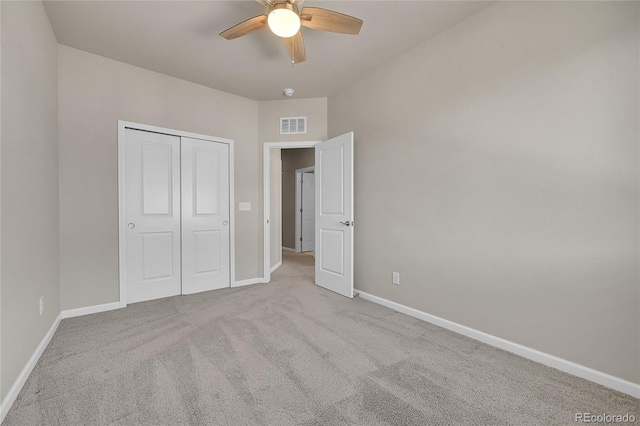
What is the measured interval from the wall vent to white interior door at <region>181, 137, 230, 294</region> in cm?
86

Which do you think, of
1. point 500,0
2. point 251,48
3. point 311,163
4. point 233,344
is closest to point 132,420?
point 233,344

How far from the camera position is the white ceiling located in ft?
7.33

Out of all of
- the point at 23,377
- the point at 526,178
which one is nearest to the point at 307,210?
the point at 526,178

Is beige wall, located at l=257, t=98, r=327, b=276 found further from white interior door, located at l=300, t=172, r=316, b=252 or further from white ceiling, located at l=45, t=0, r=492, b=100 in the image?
white interior door, located at l=300, t=172, r=316, b=252

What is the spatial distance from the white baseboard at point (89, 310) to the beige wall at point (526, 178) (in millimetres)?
3007

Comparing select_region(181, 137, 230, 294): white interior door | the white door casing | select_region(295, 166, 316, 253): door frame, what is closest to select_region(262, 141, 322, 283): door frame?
select_region(181, 137, 230, 294): white interior door

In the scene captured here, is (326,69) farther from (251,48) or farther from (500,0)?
(500,0)

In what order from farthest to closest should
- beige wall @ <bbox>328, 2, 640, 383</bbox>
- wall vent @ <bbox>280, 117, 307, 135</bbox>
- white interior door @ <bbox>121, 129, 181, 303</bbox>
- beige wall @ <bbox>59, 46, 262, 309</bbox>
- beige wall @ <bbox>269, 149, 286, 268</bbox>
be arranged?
beige wall @ <bbox>269, 149, 286, 268</bbox> < wall vent @ <bbox>280, 117, 307, 135</bbox> < white interior door @ <bbox>121, 129, 181, 303</bbox> < beige wall @ <bbox>59, 46, 262, 309</bbox> < beige wall @ <bbox>328, 2, 640, 383</bbox>

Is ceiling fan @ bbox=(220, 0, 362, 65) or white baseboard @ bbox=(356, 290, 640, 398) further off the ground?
ceiling fan @ bbox=(220, 0, 362, 65)

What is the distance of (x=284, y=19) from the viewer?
73.6 inches

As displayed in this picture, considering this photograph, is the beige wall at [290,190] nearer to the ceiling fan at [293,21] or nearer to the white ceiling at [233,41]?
the white ceiling at [233,41]

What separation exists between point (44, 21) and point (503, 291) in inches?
167

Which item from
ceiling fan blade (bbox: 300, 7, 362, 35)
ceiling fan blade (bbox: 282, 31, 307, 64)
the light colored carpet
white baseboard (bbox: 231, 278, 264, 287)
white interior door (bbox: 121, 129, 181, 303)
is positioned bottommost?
the light colored carpet

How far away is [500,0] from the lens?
2168 millimetres
